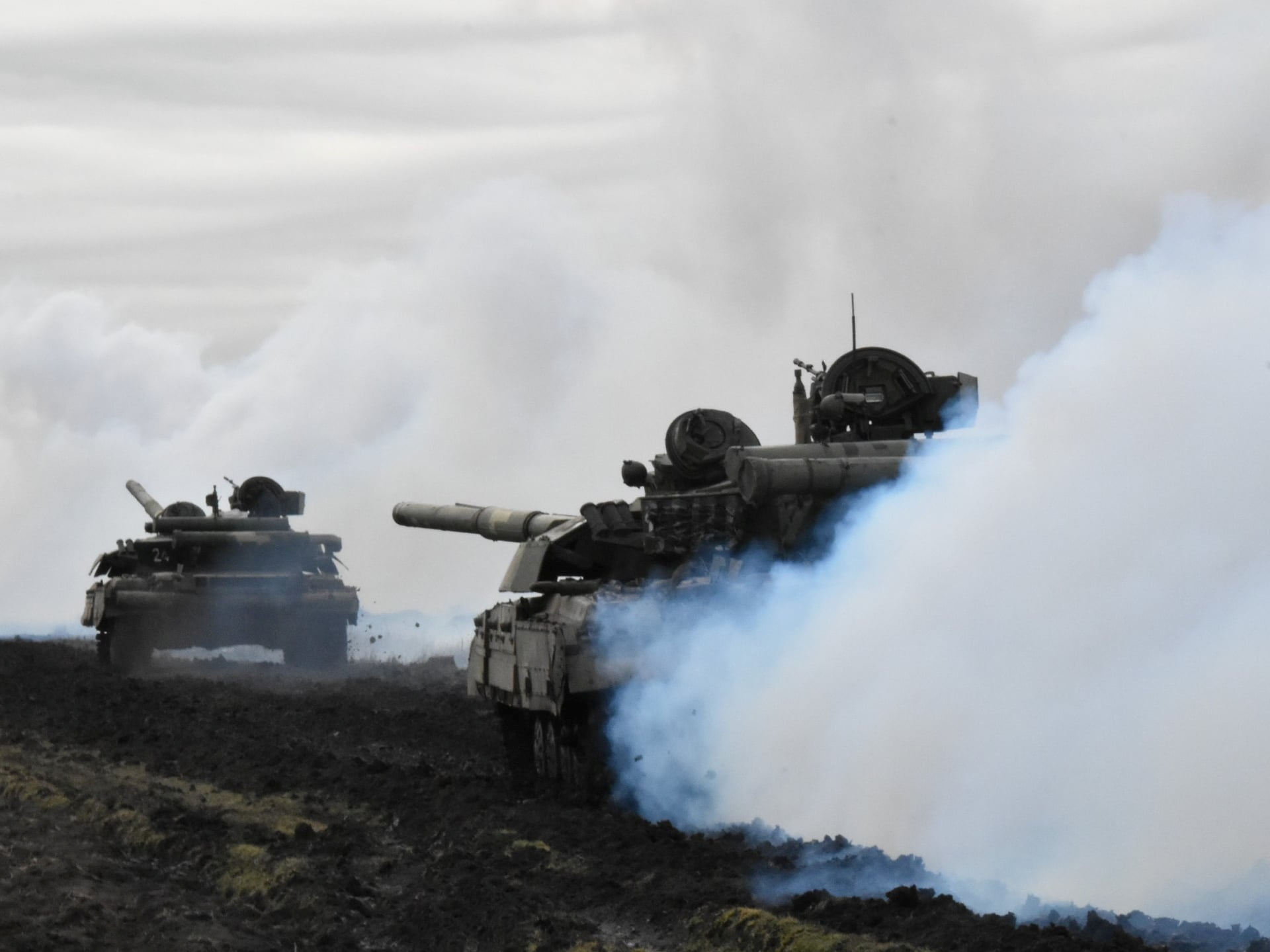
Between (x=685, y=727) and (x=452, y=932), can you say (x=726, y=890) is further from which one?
(x=685, y=727)

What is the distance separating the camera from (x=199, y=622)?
38.3 m

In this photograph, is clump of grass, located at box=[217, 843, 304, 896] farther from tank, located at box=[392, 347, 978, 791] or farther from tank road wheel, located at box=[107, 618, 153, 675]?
tank road wheel, located at box=[107, 618, 153, 675]

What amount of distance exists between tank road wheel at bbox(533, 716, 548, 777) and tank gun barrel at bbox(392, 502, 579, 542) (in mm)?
2557

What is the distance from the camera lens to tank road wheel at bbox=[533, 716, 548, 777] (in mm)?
20672

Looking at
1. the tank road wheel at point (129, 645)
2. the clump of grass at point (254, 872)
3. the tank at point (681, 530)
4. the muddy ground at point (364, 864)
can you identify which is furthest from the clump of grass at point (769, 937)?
the tank road wheel at point (129, 645)

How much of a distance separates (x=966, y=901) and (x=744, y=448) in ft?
27.2

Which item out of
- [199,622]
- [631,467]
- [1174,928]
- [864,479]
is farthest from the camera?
[199,622]

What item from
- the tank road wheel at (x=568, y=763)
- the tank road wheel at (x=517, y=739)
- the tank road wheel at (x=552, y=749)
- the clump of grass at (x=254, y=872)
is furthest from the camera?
the tank road wheel at (x=517, y=739)

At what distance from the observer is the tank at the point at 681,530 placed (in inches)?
754

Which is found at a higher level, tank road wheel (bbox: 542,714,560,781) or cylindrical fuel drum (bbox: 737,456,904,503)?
cylindrical fuel drum (bbox: 737,456,904,503)

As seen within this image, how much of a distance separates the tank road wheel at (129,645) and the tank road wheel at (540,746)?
61.4 ft

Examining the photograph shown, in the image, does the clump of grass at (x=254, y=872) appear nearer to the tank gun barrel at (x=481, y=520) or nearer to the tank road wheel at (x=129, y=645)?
the tank gun barrel at (x=481, y=520)

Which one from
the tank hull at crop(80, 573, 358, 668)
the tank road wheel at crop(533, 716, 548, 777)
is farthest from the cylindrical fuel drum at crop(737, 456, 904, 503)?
the tank hull at crop(80, 573, 358, 668)

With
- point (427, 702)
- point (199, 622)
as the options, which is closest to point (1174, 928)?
point (427, 702)
